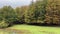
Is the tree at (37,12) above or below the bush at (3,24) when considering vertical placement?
above

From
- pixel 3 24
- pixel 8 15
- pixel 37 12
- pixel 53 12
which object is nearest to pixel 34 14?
pixel 37 12

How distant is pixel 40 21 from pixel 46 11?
1848 mm

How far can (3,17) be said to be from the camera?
1089 inches

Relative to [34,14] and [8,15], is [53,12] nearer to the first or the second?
[34,14]

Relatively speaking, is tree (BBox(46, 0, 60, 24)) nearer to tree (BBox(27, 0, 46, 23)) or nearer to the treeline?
the treeline

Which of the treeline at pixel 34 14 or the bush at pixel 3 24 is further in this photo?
the treeline at pixel 34 14

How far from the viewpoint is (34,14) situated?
27.5 meters

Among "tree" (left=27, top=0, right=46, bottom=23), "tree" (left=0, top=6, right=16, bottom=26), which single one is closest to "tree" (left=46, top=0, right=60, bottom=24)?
"tree" (left=27, top=0, right=46, bottom=23)

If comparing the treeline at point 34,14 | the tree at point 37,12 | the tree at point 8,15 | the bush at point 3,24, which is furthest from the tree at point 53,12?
the bush at point 3,24

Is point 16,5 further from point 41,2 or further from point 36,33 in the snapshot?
point 36,33

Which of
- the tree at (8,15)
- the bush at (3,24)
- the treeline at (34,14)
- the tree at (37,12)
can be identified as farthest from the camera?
the tree at (8,15)

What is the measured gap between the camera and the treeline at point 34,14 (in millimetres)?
26016

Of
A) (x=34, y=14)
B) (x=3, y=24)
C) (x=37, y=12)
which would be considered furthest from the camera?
(x=34, y=14)

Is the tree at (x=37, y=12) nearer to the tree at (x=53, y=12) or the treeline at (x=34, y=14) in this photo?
the treeline at (x=34, y=14)
